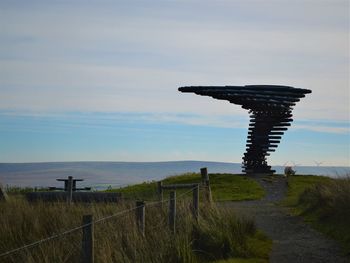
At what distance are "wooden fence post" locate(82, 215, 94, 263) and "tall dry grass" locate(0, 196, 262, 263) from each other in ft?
2.34

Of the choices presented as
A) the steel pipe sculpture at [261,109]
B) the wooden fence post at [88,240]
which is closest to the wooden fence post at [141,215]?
the wooden fence post at [88,240]

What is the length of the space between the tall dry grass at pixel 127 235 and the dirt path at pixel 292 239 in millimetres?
671

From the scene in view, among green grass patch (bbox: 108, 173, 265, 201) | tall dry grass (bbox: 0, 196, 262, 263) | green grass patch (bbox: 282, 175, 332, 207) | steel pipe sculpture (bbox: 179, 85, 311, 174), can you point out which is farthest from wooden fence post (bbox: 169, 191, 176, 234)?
steel pipe sculpture (bbox: 179, 85, 311, 174)

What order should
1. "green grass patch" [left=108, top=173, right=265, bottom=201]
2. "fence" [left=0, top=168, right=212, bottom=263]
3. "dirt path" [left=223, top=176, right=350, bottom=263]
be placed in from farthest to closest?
"green grass patch" [left=108, top=173, right=265, bottom=201], "dirt path" [left=223, top=176, right=350, bottom=263], "fence" [left=0, top=168, right=212, bottom=263]

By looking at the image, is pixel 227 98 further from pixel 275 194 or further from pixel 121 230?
pixel 121 230

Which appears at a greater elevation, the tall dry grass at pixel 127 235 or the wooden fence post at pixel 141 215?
the wooden fence post at pixel 141 215

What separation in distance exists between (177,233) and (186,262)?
135 centimetres

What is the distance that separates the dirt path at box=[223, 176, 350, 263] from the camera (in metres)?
10.3

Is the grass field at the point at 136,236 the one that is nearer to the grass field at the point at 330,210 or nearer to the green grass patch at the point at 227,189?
the grass field at the point at 330,210

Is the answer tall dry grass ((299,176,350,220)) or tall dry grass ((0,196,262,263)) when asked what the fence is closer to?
tall dry grass ((0,196,262,263))

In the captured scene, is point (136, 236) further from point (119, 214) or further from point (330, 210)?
point (330, 210)

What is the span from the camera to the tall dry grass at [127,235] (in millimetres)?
8227

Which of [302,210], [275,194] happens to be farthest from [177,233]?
[275,194]

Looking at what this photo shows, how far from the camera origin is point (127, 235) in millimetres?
8531
